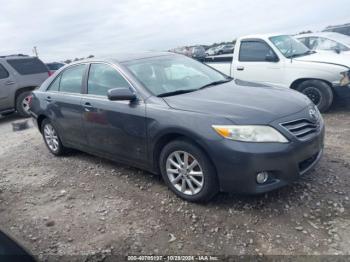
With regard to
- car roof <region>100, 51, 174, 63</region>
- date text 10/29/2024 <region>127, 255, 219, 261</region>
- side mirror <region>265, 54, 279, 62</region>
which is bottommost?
date text 10/29/2024 <region>127, 255, 219, 261</region>

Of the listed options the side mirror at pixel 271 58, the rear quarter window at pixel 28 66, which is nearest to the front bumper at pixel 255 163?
the side mirror at pixel 271 58

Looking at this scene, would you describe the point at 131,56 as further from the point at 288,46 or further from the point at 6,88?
the point at 6,88

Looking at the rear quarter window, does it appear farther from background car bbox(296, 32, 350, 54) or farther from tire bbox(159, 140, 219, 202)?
tire bbox(159, 140, 219, 202)

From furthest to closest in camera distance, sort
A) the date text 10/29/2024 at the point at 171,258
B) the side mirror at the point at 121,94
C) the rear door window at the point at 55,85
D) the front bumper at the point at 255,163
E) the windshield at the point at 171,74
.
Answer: the rear door window at the point at 55,85 < the windshield at the point at 171,74 < the side mirror at the point at 121,94 < the front bumper at the point at 255,163 < the date text 10/29/2024 at the point at 171,258

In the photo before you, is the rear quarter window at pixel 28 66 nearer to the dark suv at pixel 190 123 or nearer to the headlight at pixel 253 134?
the dark suv at pixel 190 123

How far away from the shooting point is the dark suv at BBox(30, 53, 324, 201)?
10.8ft

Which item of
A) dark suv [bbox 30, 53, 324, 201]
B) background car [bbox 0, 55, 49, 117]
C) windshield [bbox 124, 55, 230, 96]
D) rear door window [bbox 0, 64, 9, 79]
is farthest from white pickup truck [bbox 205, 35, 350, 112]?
rear door window [bbox 0, 64, 9, 79]

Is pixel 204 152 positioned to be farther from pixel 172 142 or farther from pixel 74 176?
pixel 74 176

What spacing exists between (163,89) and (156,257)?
1.89 meters

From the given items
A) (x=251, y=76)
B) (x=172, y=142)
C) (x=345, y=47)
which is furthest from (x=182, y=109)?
(x=345, y=47)

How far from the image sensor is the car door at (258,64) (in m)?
7.50

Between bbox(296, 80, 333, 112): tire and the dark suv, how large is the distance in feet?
10.0

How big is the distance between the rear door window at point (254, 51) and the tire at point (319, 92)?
1033 millimetres

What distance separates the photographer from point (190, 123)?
11.5ft
